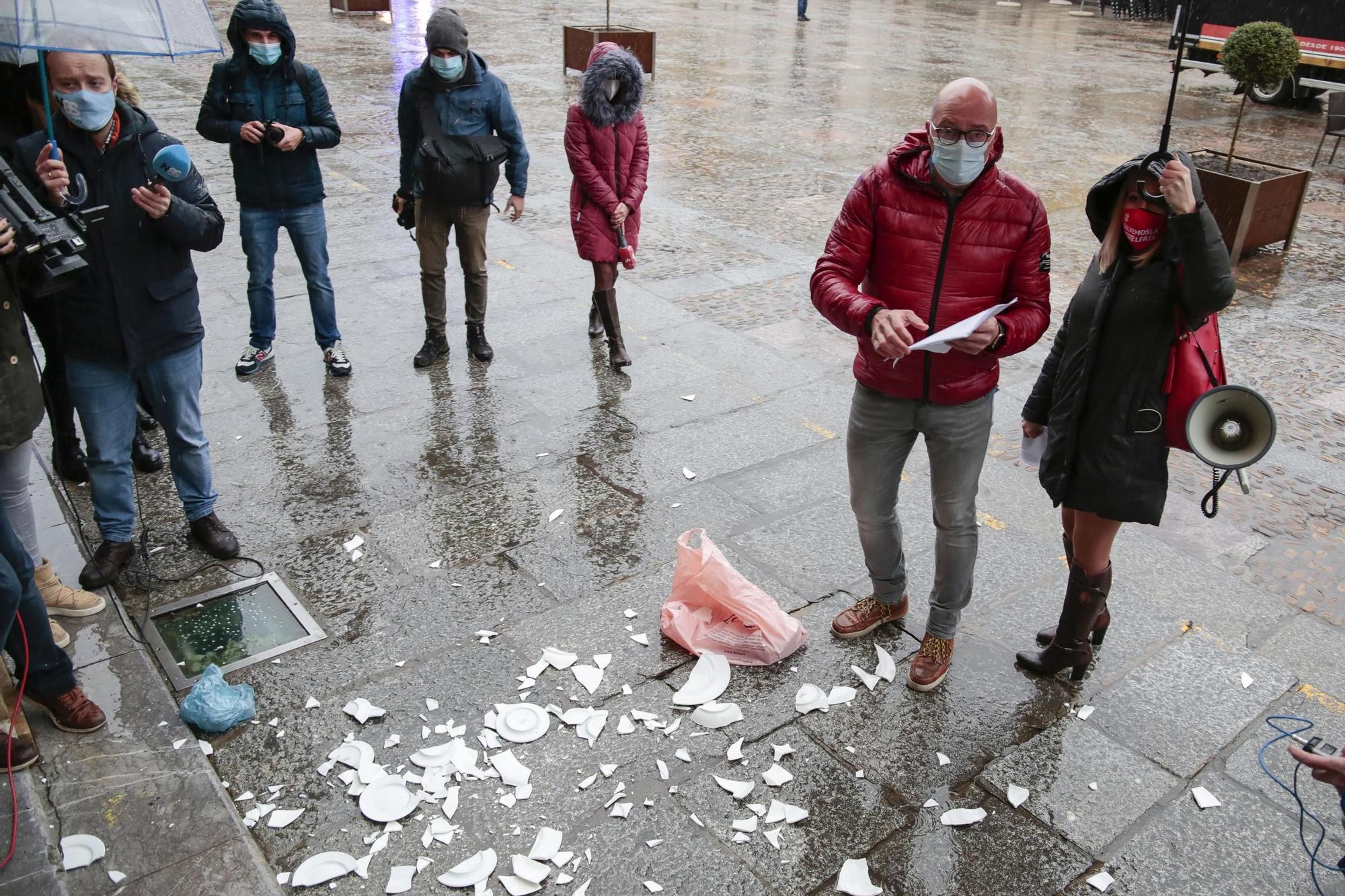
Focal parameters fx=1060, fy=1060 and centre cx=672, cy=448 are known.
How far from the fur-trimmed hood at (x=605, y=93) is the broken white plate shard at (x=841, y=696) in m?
3.46

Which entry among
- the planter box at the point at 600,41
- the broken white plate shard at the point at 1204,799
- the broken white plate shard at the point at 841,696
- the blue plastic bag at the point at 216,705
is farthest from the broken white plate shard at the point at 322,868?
the planter box at the point at 600,41

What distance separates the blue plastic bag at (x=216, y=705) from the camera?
3391 mm

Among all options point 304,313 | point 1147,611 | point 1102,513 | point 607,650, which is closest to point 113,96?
point 607,650

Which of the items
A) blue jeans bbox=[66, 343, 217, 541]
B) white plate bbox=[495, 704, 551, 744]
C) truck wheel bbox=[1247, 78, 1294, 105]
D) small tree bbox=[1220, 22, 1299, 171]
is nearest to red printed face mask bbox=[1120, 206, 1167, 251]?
white plate bbox=[495, 704, 551, 744]

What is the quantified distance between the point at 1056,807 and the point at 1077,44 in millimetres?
23795

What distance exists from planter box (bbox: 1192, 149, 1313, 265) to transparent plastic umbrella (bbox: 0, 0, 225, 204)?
7.66 m

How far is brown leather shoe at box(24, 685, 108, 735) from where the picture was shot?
3.30m

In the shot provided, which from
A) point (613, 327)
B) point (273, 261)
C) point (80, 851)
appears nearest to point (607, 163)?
point (613, 327)

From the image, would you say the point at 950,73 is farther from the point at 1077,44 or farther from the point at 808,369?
the point at 808,369

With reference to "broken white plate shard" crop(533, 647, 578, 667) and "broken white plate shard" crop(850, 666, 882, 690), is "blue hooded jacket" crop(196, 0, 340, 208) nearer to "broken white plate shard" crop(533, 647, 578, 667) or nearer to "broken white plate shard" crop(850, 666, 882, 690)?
"broken white plate shard" crop(533, 647, 578, 667)

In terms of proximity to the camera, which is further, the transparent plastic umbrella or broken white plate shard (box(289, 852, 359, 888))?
the transparent plastic umbrella

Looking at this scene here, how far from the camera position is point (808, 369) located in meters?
6.34

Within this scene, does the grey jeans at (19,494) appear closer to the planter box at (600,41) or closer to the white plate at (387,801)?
the white plate at (387,801)

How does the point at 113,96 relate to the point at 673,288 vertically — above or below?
above
